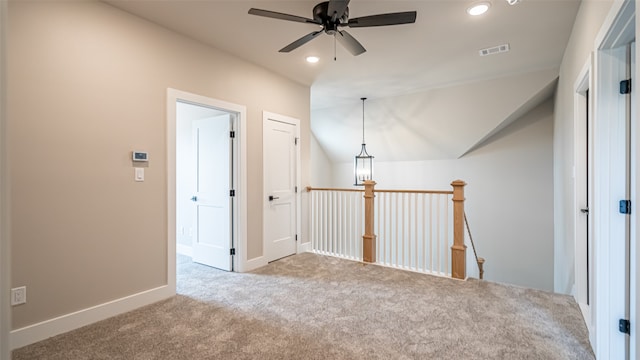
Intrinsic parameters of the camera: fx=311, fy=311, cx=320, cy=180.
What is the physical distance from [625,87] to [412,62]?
2435 mm

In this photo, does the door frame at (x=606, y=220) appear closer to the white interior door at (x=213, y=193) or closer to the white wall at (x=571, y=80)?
the white wall at (x=571, y=80)

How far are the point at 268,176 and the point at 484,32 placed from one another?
2.99 meters

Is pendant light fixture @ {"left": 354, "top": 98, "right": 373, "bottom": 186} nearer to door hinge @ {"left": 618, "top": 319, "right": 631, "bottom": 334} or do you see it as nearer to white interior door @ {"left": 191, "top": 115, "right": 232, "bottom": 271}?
white interior door @ {"left": 191, "top": 115, "right": 232, "bottom": 271}

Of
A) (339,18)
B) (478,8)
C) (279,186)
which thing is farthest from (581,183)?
(279,186)

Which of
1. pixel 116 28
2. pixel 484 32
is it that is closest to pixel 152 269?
pixel 116 28

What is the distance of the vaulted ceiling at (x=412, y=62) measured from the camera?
9.07 ft

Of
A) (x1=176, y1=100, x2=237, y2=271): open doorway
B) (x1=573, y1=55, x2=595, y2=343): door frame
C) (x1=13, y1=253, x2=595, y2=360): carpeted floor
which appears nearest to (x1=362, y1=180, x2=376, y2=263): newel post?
(x1=13, y1=253, x2=595, y2=360): carpeted floor

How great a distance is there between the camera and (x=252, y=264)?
3971 mm

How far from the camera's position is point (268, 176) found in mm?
4238

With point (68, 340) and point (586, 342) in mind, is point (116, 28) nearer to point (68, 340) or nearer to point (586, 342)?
point (68, 340)

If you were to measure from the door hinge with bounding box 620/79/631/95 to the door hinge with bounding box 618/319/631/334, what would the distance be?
4.46 feet

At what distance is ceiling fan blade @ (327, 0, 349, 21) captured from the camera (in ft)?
7.01

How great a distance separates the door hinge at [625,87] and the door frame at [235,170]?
3411 millimetres

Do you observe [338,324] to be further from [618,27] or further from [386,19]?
[618,27]
